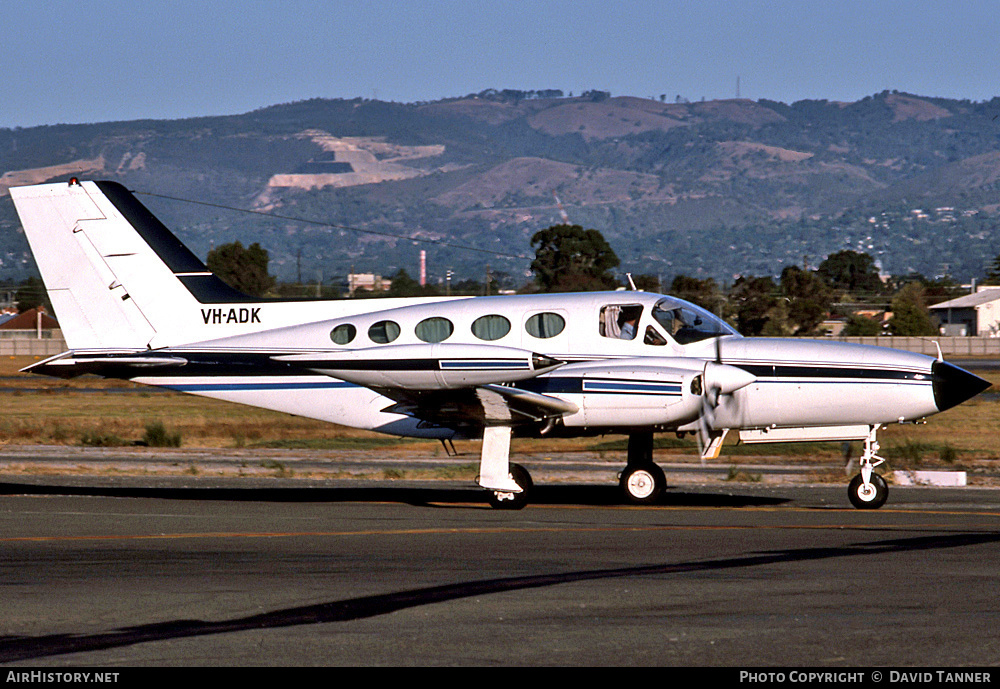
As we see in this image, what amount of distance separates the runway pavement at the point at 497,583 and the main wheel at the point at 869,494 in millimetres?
258

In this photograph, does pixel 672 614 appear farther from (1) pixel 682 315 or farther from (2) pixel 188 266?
(2) pixel 188 266

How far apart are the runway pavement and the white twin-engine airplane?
1.12 metres

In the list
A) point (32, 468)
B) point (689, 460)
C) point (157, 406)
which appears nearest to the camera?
point (32, 468)

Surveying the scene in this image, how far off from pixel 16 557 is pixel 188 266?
7095 mm

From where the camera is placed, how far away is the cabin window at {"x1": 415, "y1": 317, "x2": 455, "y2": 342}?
51.2 ft

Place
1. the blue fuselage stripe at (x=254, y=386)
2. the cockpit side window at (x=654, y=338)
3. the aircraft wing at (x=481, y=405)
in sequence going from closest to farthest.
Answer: the aircraft wing at (x=481, y=405), the cockpit side window at (x=654, y=338), the blue fuselage stripe at (x=254, y=386)

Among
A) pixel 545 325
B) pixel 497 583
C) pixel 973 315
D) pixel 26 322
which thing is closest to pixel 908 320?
pixel 973 315

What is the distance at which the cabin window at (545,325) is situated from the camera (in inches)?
615

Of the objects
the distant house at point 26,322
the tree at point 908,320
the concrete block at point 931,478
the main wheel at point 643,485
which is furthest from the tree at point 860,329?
the main wheel at point 643,485

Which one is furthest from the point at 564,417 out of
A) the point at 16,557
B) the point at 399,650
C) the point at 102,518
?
the point at 399,650

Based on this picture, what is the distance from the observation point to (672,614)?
8445 mm

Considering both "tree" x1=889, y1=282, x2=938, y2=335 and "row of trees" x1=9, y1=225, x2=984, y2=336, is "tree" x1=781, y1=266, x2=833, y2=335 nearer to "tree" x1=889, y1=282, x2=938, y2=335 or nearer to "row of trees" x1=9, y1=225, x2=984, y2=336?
"row of trees" x1=9, y1=225, x2=984, y2=336

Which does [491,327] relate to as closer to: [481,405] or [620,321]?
[481,405]

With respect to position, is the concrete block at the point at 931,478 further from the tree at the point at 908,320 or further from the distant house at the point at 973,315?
the distant house at the point at 973,315
